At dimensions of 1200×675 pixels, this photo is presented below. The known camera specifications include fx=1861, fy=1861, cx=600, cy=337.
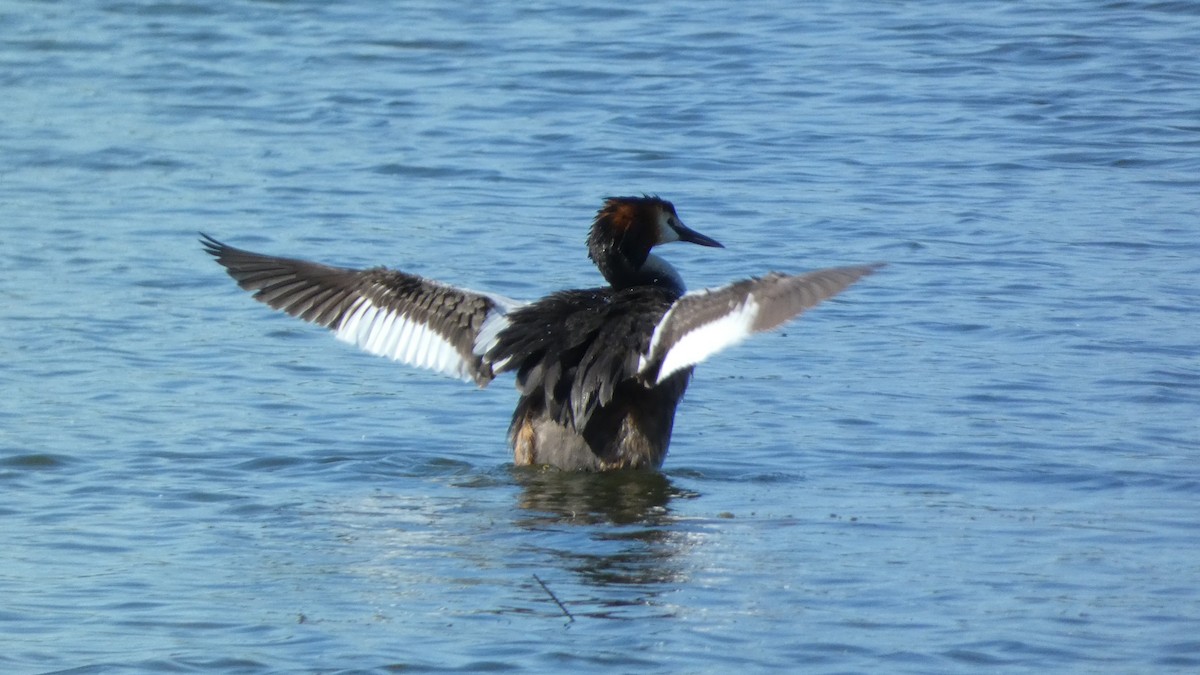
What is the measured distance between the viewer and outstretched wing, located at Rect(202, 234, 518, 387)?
7.83 m

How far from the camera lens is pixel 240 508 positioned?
698cm

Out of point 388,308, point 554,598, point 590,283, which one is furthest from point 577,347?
point 590,283

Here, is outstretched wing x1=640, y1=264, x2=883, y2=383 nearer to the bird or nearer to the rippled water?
the bird

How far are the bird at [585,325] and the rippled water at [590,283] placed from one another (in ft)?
0.76

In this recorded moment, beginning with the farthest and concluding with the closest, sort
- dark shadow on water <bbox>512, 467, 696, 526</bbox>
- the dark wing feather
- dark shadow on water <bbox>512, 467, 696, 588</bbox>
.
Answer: the dark wing feather < dark shadow on water <bbox>512, 467, 696, 526</bbox> < dark shadow on water <bbox>512, 467, 696, 588</bbox>

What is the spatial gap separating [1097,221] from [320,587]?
21.1 ft

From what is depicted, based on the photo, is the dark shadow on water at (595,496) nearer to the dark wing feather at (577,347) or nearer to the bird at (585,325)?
the bird at (585,325)

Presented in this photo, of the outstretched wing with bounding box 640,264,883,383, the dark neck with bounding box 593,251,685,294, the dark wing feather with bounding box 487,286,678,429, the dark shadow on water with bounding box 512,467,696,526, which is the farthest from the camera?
the dark neck with bounding box 593,251,685,294

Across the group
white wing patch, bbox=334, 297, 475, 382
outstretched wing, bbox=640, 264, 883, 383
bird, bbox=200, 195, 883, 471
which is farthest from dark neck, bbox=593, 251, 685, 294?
outstretched wing, bbox=640, 264, 883, 383

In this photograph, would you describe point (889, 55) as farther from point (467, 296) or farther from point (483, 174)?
point (467, 296)

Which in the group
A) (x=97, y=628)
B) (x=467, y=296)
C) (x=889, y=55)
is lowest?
(x=97, y=628)

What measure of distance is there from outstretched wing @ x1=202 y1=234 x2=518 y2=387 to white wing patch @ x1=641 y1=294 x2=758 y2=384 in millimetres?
919

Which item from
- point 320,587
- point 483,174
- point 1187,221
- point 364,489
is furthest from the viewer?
point 483,174

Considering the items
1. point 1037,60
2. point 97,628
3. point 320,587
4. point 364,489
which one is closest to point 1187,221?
point 1037,60
